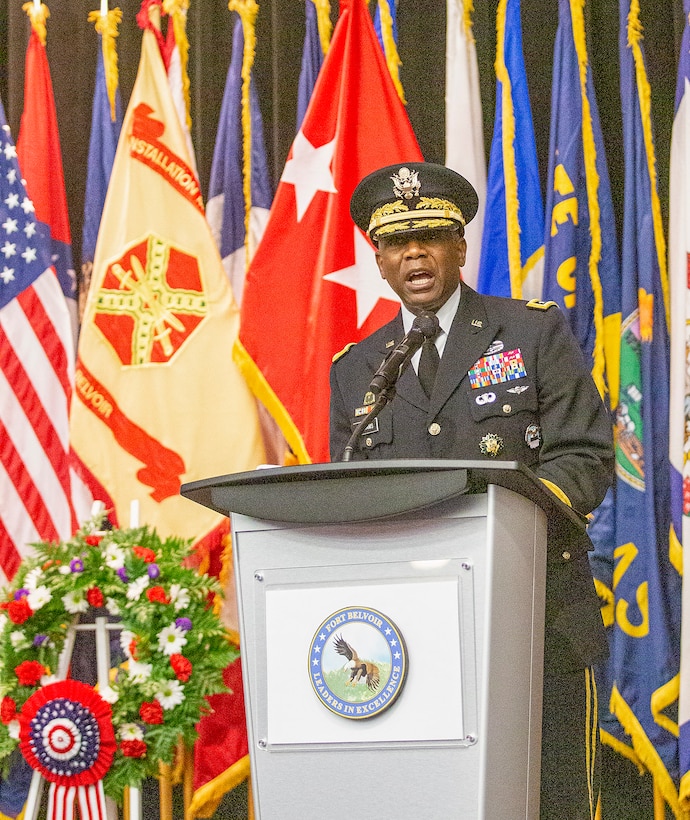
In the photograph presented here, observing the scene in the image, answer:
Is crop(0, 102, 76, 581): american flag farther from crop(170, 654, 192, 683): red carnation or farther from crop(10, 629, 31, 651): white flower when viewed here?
crop(170, 654, 192, 683): red carnation

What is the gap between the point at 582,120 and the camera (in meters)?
3.32

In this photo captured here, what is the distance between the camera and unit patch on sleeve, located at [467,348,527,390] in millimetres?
2025

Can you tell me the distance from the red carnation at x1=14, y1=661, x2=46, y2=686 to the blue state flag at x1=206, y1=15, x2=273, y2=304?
57.2 inches

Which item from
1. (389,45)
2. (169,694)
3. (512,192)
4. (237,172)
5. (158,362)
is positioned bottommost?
(169,694)

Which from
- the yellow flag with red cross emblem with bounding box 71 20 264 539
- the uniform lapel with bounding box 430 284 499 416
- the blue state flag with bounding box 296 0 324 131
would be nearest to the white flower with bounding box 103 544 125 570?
the yellow flag with red cross emblem with bounding box 71 20 264 539

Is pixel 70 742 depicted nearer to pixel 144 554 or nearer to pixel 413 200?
pixel 144 554

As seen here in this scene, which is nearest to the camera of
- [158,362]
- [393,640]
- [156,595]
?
[393,640]

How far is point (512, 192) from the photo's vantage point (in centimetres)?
334

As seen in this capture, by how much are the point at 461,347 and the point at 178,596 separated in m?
1.23

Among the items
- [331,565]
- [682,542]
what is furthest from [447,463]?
[682,542]

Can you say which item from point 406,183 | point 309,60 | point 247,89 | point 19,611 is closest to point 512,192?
point 309,60

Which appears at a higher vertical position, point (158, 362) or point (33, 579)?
point (158, 362)

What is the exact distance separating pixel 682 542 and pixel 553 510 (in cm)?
156

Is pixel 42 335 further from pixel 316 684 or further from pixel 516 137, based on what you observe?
pixel 316 684
